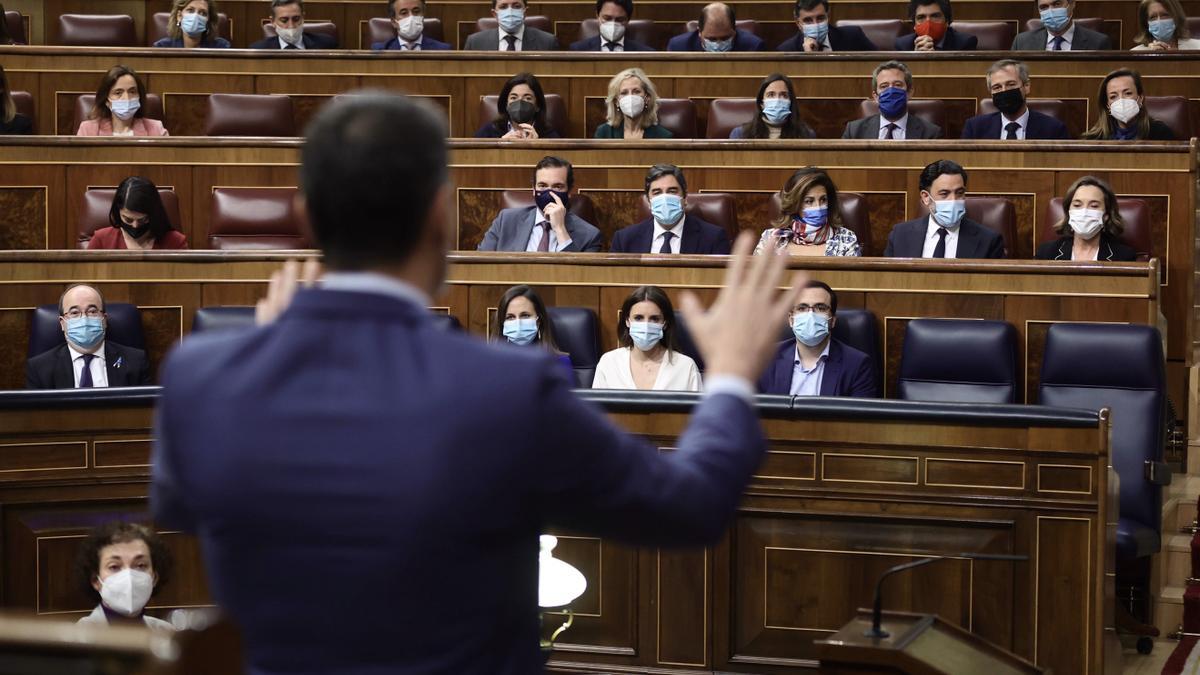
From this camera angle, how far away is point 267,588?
0.68m

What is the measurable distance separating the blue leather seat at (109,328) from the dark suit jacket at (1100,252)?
1847mm

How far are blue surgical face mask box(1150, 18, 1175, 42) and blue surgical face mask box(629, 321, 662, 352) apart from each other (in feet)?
6.85

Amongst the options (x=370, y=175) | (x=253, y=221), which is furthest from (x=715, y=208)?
(x=370, y=175)

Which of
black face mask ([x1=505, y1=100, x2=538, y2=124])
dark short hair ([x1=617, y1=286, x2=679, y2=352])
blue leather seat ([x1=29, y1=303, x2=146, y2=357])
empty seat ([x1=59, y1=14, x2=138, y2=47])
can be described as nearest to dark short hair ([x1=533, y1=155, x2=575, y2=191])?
black face mask ([x1=505, y1=100, x2=538, y2=124])

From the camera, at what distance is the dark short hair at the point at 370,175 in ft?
2.25

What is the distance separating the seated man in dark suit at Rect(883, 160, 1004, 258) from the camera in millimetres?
3256

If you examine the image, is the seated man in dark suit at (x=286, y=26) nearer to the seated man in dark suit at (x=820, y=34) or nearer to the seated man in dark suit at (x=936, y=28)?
the seated man in dark suit at (x=820, y=34)

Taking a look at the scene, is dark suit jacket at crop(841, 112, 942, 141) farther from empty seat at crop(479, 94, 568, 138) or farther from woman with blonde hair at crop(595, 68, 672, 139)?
empty seat at crop(479, 94, 568, 138)

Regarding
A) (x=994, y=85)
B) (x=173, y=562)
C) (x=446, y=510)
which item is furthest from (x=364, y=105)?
(x=994, y=85)

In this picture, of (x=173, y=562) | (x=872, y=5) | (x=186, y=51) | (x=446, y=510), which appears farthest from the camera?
(x=872, y=5)

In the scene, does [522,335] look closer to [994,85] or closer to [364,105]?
[994,85]

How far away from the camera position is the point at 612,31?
4.54 meters

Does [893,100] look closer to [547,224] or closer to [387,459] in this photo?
[547,224]

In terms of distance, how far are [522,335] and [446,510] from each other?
86.1 inches
